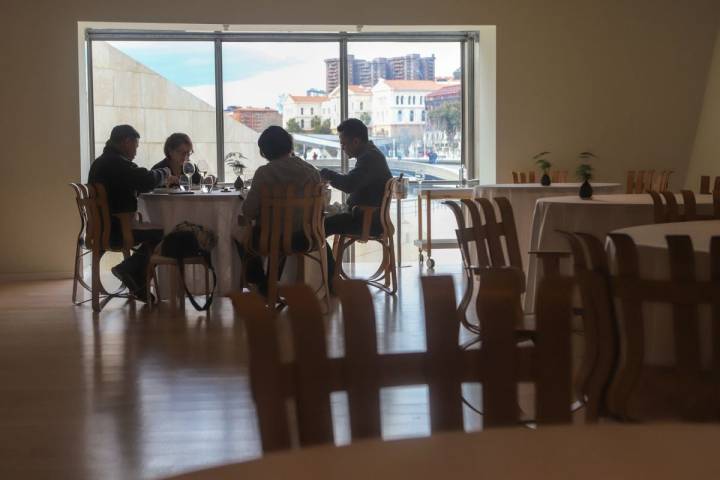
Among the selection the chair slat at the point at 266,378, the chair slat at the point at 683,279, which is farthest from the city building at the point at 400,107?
the chair slat at the point at 266,378

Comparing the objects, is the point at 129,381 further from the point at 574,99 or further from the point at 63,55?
the point at 574,99

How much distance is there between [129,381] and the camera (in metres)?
4.87

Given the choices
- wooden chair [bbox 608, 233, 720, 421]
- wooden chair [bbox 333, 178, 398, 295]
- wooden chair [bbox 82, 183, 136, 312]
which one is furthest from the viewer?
wooden chair [bbox 333, 178, 398, 295]

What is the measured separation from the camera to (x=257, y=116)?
1082 centimetres

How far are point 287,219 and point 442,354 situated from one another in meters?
5.21

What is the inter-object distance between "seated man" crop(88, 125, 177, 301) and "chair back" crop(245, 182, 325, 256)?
96cm

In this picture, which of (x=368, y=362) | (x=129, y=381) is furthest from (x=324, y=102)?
(x=368, y=362)

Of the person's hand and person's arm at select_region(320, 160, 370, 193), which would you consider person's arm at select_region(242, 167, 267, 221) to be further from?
the person's hand

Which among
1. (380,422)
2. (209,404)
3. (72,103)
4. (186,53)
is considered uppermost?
(186,53)

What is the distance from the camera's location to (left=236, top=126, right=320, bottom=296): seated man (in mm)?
6664

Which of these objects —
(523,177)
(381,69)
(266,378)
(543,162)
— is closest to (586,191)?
(523,177)

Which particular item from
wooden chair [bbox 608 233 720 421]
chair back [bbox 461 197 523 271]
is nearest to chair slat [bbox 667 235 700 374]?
wooden chair [bbox 608 233 720 421]

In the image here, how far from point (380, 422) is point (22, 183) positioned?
8935 millimetres

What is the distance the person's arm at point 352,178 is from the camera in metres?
7.63
